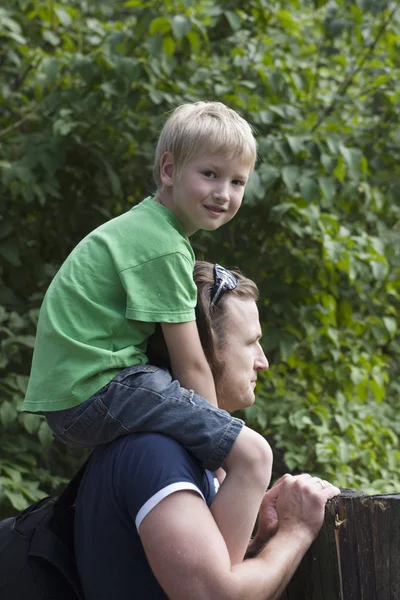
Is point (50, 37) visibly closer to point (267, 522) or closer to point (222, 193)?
point (222, 193)

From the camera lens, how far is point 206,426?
6.49ft

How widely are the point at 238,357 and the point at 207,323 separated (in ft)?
0.41

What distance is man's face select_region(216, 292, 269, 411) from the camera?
7.56ft

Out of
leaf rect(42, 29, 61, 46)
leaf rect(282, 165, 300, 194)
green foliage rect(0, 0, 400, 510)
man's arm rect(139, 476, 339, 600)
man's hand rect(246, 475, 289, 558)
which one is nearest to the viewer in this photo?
man's arm rect(139, 476, 339, 600)

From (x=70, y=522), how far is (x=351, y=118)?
11.7ft

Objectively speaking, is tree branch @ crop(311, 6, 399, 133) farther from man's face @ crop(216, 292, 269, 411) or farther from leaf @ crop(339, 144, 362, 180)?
man's face @ crop(216, 292, 269, 411)

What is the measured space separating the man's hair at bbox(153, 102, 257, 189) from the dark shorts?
22.6 inches

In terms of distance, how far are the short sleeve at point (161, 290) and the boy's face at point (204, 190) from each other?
167 mm

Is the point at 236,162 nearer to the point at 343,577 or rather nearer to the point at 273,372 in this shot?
the point at 343,577

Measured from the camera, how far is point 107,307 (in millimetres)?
2107

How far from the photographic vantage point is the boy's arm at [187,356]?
210cm

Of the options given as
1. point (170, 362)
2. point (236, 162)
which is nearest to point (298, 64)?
point (236, 162)

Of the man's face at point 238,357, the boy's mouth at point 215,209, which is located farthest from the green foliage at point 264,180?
the boy's mouth at point 215,209

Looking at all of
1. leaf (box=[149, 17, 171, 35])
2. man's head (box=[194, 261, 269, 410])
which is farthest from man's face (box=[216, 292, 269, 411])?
leaf (box=[149, 17, 171, 35])
